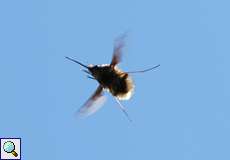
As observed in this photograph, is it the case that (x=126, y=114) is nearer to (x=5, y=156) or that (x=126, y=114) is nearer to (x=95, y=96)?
(x=95, y=96)

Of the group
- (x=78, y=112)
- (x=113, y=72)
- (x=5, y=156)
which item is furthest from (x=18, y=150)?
(x=113, y=72)

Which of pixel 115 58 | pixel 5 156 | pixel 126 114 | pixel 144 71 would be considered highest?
pixel 5 156

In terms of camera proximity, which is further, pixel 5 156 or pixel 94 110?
pixel 5 156

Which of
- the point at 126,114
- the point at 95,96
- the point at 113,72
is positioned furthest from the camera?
the point at 95,96

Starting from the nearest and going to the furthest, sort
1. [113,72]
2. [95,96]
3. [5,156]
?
[113,72], [95,96], [5,156]

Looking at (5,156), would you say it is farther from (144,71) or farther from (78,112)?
(144,71)

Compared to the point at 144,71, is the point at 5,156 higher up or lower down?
higher up

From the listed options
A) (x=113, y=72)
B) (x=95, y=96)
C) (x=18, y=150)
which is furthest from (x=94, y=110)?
(x=18, y=150)
